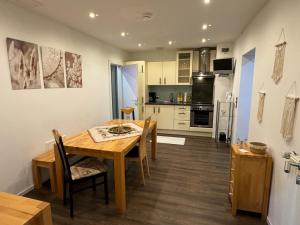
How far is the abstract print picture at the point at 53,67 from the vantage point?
2.82m

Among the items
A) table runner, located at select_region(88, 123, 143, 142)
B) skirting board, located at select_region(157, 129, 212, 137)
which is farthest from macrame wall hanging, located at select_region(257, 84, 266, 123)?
skirting board, located at select_region(157, 129, 212, 137)

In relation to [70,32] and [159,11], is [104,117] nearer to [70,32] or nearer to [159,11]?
[70,32]

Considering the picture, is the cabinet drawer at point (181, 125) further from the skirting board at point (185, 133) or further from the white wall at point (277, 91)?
the white wall at point (277, 91)

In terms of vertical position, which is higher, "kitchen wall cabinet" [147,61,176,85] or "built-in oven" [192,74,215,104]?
"kitchen wall cabinet" [147,61,176,85]

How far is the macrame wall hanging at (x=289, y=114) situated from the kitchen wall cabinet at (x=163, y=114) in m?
3.89

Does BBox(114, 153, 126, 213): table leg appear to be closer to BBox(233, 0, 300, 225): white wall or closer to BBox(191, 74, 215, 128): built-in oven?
BBox(233, 0, 300, 225): white wall

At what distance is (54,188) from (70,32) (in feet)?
8.67

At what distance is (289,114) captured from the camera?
1567 millimetres

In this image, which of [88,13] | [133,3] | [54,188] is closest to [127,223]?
[54,188]

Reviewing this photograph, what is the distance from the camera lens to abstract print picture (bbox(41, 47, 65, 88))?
9.26 feet

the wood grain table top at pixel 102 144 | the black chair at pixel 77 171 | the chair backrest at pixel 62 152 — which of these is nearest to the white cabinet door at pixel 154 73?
the wood grain table top at pixel 102 144

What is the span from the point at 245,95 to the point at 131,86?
10.1 ft

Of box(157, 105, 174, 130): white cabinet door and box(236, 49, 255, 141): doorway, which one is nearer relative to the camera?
box(236, 49, 255, 141): doorway

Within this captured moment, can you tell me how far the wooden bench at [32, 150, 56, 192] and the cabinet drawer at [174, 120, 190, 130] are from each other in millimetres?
Result: 3620
